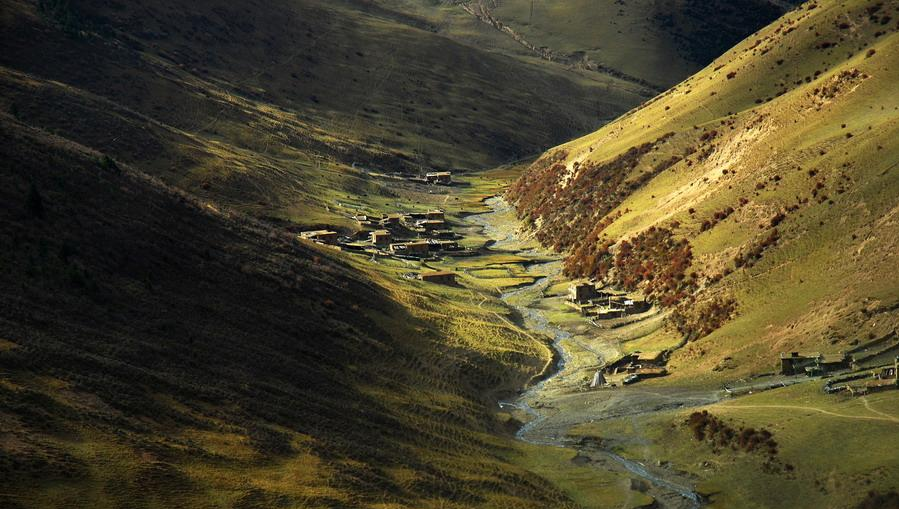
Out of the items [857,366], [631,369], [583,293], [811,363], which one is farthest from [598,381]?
[583,293]

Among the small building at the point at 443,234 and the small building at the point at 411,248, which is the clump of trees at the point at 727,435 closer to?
the small building at the point at 411,248

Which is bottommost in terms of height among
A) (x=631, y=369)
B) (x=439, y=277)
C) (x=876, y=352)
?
(x=631, y=369)

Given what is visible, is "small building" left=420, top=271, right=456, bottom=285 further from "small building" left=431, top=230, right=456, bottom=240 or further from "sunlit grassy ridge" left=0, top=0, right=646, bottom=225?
"small building" left=431, top=230, right=456, bottom=240

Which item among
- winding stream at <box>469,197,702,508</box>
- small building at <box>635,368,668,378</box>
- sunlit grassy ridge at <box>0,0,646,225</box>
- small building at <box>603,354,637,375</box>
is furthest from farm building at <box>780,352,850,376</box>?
sunlit grassy ridge at <box>0,0,646,225</box>

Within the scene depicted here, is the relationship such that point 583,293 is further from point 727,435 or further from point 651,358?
point 727,435

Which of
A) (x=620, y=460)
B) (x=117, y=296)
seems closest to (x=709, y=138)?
(x=620, y=460)

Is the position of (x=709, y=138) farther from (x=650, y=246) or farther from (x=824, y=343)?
(x=824, y=343)
